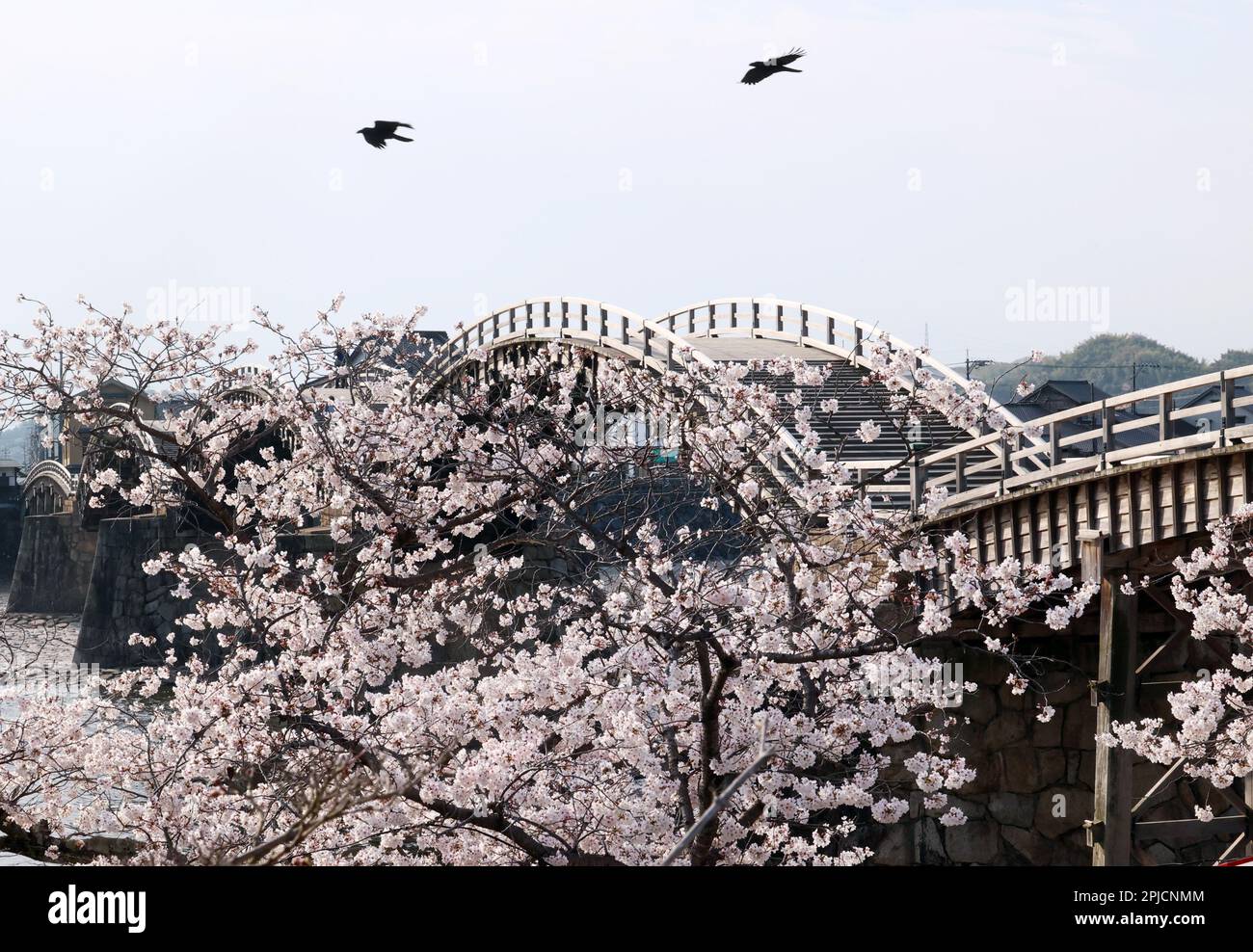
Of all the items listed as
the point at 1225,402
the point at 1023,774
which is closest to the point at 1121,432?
the point at 1225,402

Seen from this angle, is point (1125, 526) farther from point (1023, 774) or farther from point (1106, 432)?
point (1023, 774)

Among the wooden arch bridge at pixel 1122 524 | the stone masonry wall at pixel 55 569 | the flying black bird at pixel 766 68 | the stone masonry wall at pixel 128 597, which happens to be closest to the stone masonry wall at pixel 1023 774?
the wooden arch bridge at pixel 1122 524

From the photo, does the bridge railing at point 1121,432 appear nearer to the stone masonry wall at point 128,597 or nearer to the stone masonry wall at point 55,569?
the stone masonry wall at point 128,597

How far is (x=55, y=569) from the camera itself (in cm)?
6306

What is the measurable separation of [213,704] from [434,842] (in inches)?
71.8

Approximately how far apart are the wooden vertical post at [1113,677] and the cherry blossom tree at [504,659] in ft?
3.69

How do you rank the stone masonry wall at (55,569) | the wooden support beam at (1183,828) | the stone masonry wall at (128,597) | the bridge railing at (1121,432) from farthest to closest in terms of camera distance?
the stone masonry wall at (55,569)
the stone masonry wall at (128,597)
the wooden support beam at (1183,828)
the bridge railing at (1121,432)

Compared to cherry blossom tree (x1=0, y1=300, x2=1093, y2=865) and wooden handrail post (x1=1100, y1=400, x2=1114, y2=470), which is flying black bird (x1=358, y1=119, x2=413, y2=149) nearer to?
cherry blossom tree (x1=0, y1=300, x2=1093, y2=865)

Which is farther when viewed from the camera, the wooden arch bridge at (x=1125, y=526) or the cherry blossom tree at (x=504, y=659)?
the wooden arch bridge at (x=1125, y=526)

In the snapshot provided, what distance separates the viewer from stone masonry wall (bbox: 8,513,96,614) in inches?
2437

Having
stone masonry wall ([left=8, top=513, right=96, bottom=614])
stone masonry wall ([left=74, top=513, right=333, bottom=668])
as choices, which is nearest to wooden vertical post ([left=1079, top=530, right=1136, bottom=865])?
stone masonry wall ([left=74, top=513, right=333, bottom=668])

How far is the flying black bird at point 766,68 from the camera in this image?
11.3 metres

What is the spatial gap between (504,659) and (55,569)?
5846cm

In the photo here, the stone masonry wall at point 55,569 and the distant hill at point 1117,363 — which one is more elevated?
the distant hill at point 1117,363
